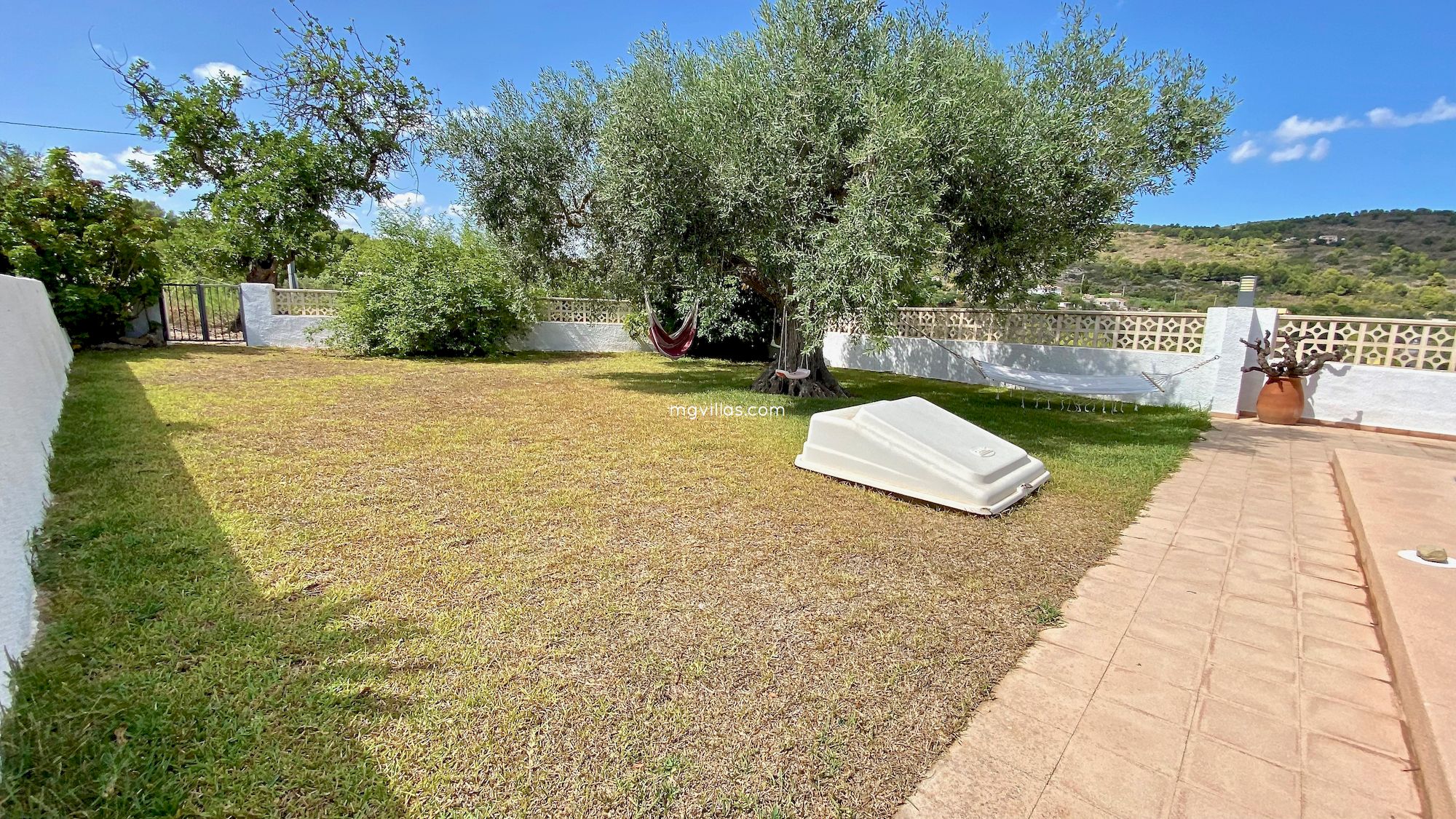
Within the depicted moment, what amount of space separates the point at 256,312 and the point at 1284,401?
62.3 feet

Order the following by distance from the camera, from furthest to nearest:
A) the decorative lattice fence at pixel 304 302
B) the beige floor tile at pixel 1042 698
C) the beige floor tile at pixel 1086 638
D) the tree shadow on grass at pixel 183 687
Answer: the decorative lattice fence at pixel 304 302 → the beige floor tile at pixel 1086 638 → the beige floor tile at pixel 1042 698 → the tree shadow on grass at pixel 183 687

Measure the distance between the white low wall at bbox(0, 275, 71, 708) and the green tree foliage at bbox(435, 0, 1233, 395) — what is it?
511 centimetres

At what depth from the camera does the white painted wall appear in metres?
12.8

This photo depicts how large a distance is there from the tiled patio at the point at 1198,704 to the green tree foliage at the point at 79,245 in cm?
1491

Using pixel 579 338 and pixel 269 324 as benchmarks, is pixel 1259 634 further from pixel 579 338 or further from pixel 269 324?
pixel 269 324

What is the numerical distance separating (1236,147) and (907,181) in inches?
197

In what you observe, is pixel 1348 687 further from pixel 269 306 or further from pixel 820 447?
pixel 269 306

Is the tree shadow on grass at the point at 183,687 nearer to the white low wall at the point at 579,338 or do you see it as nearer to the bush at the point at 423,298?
the bush at the point at 423,298

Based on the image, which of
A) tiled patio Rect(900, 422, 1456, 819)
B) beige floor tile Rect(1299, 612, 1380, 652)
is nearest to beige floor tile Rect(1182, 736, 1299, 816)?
tiled patio Rect(900, 422, 1456, 819)

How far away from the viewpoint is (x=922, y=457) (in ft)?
13.4

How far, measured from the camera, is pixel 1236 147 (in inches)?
280

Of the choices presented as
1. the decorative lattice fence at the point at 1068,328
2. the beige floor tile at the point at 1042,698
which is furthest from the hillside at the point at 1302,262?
the beige floor tile at the point at 1042,698

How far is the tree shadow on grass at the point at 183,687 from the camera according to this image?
1.48 m

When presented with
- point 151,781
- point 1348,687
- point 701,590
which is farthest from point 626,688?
point 1348,687
